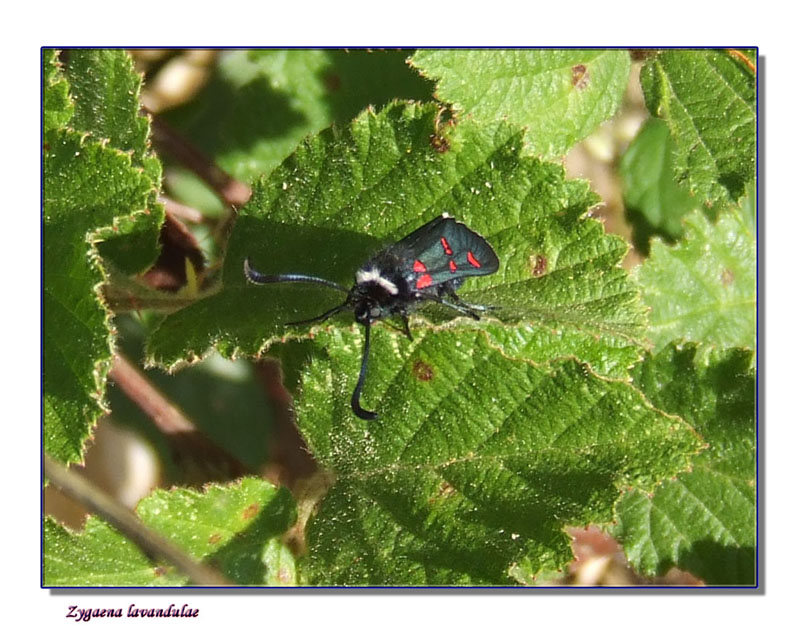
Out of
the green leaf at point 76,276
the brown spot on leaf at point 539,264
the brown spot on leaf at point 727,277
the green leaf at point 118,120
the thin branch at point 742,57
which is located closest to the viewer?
the green leaf at point 76,276

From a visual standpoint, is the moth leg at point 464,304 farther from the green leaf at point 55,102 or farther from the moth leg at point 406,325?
the green leaf at point 55,102

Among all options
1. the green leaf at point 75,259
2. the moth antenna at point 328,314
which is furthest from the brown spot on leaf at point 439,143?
the green leaf at point 75,259

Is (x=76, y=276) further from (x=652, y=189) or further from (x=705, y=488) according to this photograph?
(x=652, y=189)

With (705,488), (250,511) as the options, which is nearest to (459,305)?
(250,511)

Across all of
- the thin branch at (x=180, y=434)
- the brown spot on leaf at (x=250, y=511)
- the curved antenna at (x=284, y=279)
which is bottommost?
the brown spot on leaf at (x=250, y=511)

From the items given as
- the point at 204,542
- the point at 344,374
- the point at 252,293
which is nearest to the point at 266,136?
the point at 252,293

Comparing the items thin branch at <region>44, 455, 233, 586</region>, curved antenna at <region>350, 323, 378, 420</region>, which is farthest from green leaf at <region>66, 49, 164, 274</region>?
curved antenna at <region>350, 323, 378, 420</region>
